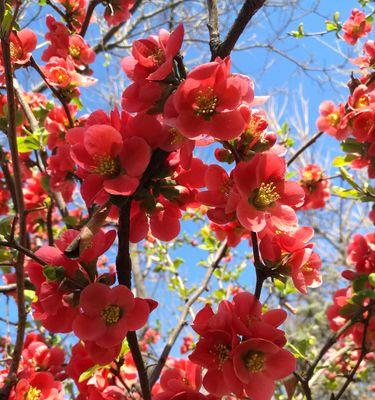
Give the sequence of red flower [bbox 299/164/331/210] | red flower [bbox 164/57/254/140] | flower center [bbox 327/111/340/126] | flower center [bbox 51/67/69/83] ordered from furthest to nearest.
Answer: red flower [bbox 299/164/331/210] < flower center [bbox 327/111/340/126] < flower center [bbox 51/67/69/83] < red flower [bbox 164/57/254/140]

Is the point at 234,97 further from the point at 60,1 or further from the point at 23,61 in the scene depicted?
the point at 60,1

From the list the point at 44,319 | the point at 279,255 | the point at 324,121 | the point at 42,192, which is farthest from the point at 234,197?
the point at 42,192

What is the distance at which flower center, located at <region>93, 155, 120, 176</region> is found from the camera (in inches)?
30.8

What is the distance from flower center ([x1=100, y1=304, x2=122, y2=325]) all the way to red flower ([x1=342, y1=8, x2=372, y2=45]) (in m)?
1.93

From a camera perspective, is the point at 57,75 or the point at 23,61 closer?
the point at 23,61

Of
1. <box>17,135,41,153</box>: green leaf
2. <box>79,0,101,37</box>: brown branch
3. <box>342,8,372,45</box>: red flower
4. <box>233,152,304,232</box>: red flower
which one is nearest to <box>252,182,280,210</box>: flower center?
<box>233,152,304,232</box>: red flower

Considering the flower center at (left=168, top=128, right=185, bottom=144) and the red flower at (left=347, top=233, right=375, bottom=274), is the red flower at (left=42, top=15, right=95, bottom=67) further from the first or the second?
the red flower at (left=347, top=233, right=375, bottom=274)

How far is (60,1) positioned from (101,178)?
1.43 meters

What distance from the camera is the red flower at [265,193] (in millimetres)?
794

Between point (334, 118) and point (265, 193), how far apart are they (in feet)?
3.25

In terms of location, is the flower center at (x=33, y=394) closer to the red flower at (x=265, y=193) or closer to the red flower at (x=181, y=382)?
the red flower at (x=181, y=382)

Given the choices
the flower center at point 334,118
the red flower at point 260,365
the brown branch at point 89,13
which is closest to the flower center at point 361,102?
the flower center at point 334,118

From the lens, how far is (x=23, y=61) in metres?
1.33

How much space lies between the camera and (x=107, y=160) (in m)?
0.80
